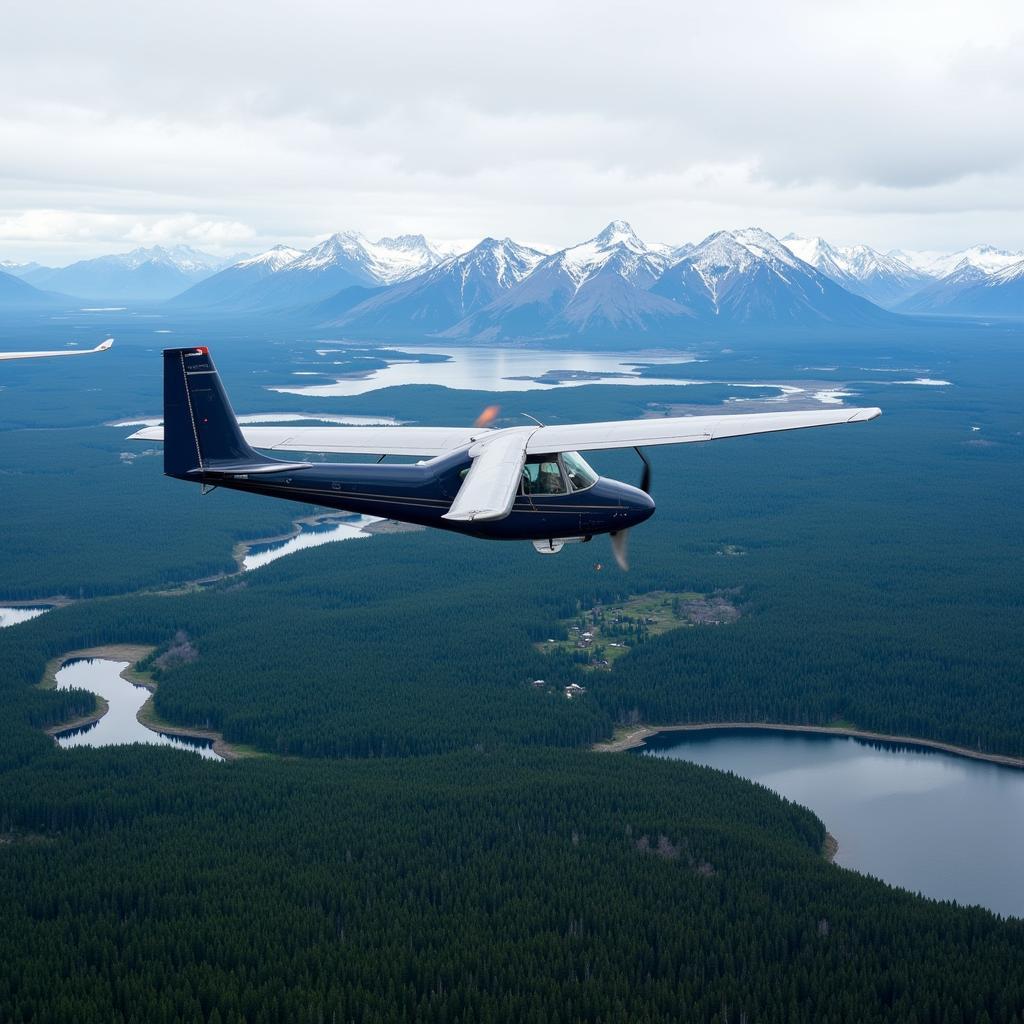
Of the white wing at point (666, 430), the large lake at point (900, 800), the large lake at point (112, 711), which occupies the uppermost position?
the white wing at point (666, 430)

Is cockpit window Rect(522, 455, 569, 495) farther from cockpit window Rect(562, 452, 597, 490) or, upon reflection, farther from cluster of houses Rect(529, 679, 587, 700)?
cluster of houses Rect(529, 679, 587, 700)

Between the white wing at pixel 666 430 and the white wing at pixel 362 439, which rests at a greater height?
the white wing at pixel 666 430

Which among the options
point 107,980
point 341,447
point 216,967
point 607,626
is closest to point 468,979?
point 216,967

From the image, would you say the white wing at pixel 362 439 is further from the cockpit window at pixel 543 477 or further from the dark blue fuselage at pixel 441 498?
the cockpit window at pixel 543 477

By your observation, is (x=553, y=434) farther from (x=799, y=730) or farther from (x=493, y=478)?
(x=799, y=730)

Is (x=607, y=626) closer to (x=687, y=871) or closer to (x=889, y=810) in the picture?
(x=889, y=810)

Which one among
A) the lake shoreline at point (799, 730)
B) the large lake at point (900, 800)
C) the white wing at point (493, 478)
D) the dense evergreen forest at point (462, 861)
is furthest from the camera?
the lake shoreline at point (799, 730)

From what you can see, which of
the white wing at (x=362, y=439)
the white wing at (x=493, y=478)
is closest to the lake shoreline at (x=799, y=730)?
the white wing at (x=362, y=439)
